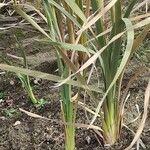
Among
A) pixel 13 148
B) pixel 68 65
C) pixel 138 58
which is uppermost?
pixel 68 65

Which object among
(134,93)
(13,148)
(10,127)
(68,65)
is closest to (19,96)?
(10,127)

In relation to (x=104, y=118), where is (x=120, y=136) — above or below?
below

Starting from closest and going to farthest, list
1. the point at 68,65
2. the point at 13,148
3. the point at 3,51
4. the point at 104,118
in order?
the point at 68,65, the point at 104,118, the point at 13,148, the point at 3,51

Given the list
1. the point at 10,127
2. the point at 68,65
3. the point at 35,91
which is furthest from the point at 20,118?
the point at 68,65

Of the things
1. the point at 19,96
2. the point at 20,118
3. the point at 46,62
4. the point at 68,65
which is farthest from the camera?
the point at 46,62

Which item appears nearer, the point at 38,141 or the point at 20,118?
the point at 38,141

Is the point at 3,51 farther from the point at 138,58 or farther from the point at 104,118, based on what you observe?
the point at 104,118
